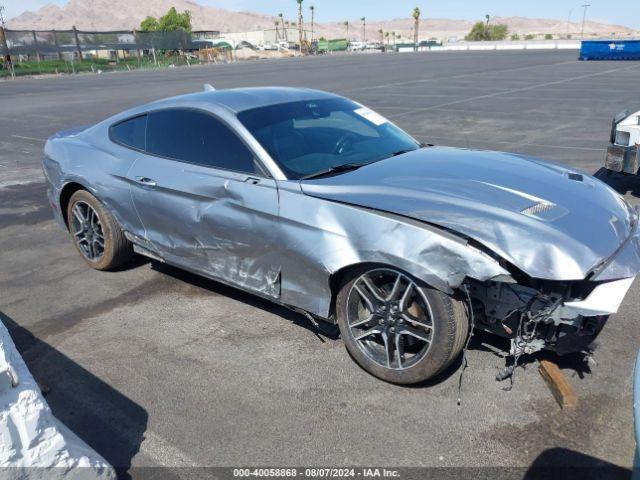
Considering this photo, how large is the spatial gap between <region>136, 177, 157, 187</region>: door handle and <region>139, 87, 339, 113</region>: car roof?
2.13 feet

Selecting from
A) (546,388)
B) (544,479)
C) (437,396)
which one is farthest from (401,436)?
(546,388)

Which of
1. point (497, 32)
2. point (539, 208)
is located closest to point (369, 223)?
point (539, 208)

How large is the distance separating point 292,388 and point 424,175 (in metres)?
1.56

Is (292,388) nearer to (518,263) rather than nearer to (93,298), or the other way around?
(518,263)

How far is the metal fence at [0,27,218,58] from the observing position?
52.8m

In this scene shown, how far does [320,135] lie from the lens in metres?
4.14

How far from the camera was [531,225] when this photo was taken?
9.62ft

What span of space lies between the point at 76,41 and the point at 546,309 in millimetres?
64348

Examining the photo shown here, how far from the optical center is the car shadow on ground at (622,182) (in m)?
7.04

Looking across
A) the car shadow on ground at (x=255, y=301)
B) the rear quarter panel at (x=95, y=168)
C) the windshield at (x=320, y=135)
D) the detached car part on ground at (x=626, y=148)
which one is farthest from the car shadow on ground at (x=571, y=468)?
the detached car part on ground at (x=626, y=148)

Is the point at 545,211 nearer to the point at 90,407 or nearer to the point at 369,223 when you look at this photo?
the point at 369,223

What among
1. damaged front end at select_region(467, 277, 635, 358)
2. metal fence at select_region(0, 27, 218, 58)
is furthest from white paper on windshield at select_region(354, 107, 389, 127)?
metal fence at select_region(0, 27, 218, 58)

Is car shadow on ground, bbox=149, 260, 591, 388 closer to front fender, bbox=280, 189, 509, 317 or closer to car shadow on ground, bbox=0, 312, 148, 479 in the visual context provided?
front fender, bbox=280, 189, 509, 317

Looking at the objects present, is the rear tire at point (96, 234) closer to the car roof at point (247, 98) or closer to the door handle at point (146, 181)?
the door handle at point (146, 181)
